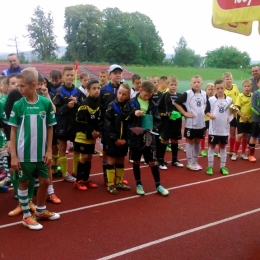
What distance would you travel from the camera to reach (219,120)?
6938 mm

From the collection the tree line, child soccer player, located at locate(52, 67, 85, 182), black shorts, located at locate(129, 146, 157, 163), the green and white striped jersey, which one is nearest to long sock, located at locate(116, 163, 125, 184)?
black shorts, located at locate(129, 146, 157, 163)

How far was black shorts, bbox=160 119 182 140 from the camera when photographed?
7453 millimetres

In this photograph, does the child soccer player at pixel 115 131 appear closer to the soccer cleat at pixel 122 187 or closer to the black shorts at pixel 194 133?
the soccer cleat at pixel 122 187

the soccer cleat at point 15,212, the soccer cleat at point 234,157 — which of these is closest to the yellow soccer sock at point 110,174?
the soccer cleat at point 15,212

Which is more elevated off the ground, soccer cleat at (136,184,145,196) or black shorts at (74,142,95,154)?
black shorts at (74,142,95,154)

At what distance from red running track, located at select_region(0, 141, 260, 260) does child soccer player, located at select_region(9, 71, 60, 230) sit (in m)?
0.44

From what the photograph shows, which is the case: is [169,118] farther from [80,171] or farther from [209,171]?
[80,171]

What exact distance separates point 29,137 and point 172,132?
153 inches

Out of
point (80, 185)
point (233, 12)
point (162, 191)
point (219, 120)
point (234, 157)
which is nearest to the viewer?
point (233, 12)

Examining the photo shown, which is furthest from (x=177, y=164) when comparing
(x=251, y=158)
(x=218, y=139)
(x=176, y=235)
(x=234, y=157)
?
(x=176, y=235)

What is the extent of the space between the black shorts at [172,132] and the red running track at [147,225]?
1315 mm

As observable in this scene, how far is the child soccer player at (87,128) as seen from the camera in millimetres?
5562

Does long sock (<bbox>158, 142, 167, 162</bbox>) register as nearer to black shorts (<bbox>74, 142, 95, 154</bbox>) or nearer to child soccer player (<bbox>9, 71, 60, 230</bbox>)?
black shorts (<bbox>74, 142, 95, 154</bbox>)

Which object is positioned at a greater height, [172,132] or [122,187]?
[172,132]
